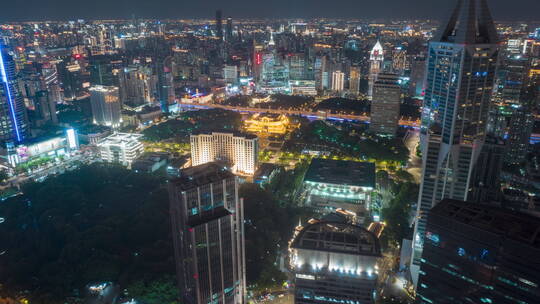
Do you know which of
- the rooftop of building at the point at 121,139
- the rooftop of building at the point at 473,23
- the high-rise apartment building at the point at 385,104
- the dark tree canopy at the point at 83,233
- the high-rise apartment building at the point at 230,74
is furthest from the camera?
the high-rise apartment building at the point at 230,74

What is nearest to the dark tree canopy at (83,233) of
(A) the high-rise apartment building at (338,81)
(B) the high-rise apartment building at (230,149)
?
(B) the high-rise apartment building at (230,149)

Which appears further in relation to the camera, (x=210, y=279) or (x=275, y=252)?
(x=275, y=252)

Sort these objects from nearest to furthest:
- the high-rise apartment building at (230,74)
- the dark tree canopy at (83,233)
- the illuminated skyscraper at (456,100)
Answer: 1. the illuminated skyscraper at (456,100)
2. the dark tree canopy at (83,233)
3. the high-rise apartment building at (230,74)

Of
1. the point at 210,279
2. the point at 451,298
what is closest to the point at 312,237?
the point at 451,298

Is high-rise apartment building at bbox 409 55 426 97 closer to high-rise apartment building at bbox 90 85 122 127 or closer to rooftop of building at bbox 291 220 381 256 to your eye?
high-rise apartment building at bbox 90 85 122 127

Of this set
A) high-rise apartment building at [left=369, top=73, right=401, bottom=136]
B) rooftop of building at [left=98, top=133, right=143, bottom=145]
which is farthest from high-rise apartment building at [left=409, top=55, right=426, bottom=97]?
rooftop of building at [left=98, top=133, right=143, bottom=145]

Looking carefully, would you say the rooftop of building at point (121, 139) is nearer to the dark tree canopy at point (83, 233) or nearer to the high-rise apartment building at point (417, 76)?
the dark tree canopy at point (83, 233)

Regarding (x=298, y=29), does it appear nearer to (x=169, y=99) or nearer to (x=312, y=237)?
(x=169, y=99)

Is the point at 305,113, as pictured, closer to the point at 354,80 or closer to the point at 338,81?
the point at 338,81
